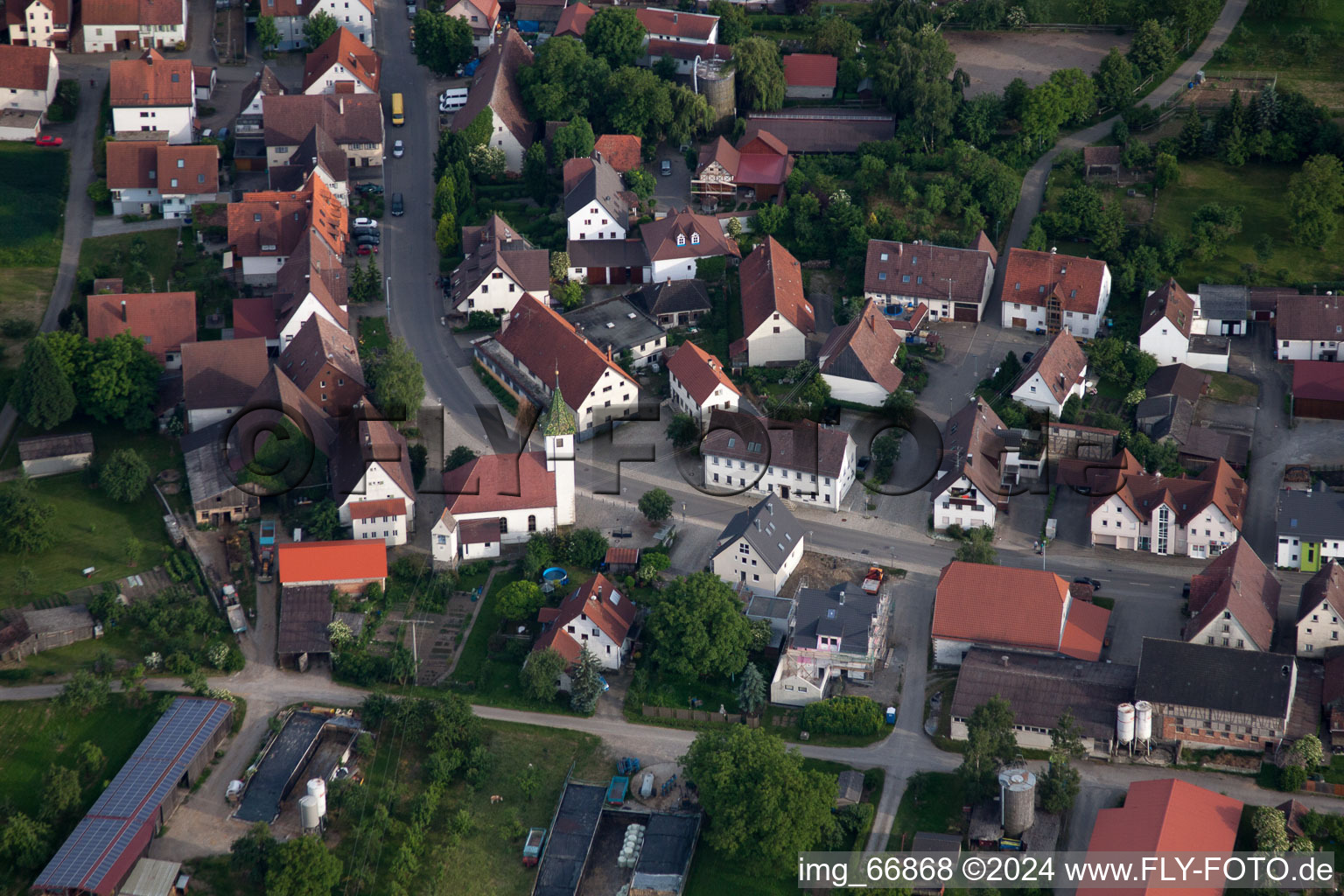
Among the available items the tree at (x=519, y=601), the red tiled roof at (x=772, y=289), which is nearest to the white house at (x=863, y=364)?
the red tiled roof at (x=772, y=289)

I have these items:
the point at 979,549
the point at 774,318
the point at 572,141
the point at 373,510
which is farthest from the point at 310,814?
the point at 572,141

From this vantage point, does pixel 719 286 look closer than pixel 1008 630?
No

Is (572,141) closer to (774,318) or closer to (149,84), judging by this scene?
(774,318)

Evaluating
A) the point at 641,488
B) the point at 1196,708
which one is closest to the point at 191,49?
the point at 641,488

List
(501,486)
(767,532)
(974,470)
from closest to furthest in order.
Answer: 1. (767,532)
2. (974,470)
3. (501,486)

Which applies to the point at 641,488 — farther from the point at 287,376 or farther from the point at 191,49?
the point at 191,49

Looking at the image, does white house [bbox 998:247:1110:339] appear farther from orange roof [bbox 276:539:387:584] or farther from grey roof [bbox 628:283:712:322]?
orange roof [bbox 276:539:387:584]

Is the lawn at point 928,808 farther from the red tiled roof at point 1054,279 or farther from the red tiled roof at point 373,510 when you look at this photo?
the red tiled roof at point 1054,279
